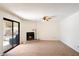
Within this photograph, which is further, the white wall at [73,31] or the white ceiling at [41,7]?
the white wall at [73,31]

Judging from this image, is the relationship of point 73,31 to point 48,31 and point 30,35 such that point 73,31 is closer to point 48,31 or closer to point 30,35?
point 48,31

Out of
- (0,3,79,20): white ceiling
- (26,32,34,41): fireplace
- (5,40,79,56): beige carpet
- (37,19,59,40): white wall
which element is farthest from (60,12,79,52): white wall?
(26,32,34,41): fireplace

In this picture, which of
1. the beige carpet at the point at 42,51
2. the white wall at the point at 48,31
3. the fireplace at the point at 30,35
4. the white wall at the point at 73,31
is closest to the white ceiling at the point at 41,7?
the white wall at the point at 73,31

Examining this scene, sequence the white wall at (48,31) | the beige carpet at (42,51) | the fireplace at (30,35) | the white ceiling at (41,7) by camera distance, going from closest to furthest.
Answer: the white ceiling at (41,7)
the beige carpet at (42,51)
the fireplace at (30,35)
the white wall at (48,31)

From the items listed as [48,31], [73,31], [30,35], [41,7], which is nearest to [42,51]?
[73,31]

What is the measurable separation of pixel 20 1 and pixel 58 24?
948 centimetres

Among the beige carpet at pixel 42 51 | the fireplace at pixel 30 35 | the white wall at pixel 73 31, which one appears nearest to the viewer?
the beige carpet at pixel 42 51

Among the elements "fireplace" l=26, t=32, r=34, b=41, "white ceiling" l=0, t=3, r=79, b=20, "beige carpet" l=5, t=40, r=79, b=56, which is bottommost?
"beige carpet" l=5, t=40, r=79, b=56

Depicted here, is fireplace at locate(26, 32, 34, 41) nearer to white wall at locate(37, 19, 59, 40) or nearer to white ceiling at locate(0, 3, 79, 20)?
white wall at locate(37, 19, 59, 40)

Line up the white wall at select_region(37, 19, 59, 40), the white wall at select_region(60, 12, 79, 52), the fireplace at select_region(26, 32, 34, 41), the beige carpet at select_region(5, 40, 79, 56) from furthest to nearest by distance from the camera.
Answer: the white wall at select_region(37, 19, 59, 40) < the fireplace at select_region(26, 32, 34, 41) < the white wall at select_region(60, 12, 79, 52) < the beige carpet at select_region(5, 40, 79, 56)

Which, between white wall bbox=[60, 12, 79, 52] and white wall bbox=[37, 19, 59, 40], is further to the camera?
white wall bbox=[37, 19, 59, 40]

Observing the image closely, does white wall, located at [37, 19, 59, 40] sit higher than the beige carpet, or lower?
higher

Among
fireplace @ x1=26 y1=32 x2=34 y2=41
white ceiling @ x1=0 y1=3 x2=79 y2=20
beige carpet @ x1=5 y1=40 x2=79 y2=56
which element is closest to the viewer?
white ceiling @ x1=0 y1=3 x2=79 y2=20

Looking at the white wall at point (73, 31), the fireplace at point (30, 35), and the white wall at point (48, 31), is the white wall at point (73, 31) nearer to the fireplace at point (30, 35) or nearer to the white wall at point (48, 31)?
the white wall at point (48, 31)
